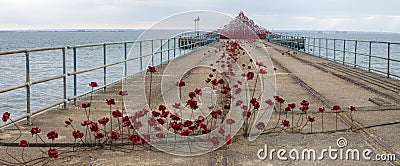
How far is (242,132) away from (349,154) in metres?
1.45

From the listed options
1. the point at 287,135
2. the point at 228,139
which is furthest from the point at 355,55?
the point at 228,139

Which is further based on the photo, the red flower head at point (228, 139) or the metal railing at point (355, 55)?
the metal railing at point (355, 55)

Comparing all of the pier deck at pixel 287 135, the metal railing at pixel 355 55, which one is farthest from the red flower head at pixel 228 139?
the metal railing at pixel 355 55

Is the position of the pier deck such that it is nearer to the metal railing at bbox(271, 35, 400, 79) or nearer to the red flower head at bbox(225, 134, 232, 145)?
the red flower head at bbox(225, 134, 232, 145)

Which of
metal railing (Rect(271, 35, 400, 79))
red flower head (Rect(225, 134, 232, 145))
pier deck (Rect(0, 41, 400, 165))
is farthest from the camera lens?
metal railing (Rect(271, 35, 400, 79))

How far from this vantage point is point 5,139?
18.5 feet

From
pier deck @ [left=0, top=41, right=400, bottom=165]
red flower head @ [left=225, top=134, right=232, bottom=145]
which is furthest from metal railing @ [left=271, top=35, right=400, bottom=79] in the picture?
red flower head @ [left=225, top=134, right=232, bottom=145]

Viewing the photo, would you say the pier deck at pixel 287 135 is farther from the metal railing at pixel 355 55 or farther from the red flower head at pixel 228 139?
the metal railing at pixel 355 55

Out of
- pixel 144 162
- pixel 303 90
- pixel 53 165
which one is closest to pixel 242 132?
pixel 144 162

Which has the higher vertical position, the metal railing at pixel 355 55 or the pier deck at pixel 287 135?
the metal railing at pixel 355 55

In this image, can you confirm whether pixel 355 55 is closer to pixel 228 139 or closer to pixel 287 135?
pixel 287 135

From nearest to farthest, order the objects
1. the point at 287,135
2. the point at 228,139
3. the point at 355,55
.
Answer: the point at 228,139 < the point at 287,135 < the point at 355,55

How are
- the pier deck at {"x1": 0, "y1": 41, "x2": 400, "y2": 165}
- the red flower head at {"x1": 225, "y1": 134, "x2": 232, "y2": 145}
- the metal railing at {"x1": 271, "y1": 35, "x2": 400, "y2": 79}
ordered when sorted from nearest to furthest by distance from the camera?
1. the pier deck at {"x1": 0, "y1": 41, "x2": 400, "y2": 165}
2. the red flower head at {"x1": 225, "y1": 134, "x2": 232, "y2": 145}
3. the metal railing at {"x1": 271, "y1": 35, "x2": 400, "y2": 79}

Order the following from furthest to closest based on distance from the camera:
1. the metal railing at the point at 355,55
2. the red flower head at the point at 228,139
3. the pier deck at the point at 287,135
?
the metal railing at the point at 355,55 → the red flower head at the point at 228,139 → the pier deck at the point at 287,135
